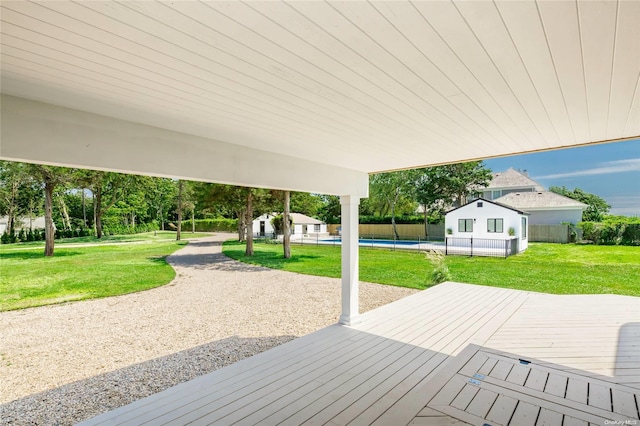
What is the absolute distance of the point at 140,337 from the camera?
518cm

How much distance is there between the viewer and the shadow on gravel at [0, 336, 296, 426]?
9.72 ft

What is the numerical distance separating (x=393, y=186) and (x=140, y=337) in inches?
757

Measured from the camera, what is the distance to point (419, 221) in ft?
71.6

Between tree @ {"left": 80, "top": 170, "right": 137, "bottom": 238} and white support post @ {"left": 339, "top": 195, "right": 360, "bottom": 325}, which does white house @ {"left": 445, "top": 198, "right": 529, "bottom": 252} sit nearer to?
white support post @ {"left": 339, "top": 195, "right": 360, "bottom": 325}

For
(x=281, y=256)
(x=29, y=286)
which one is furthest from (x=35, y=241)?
(x=281, y=256)

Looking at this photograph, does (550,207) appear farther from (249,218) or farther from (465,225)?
(249,218)

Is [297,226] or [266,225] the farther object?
[266,225]

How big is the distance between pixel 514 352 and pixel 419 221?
19158 mm

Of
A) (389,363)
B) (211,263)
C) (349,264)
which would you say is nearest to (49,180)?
(211,263)

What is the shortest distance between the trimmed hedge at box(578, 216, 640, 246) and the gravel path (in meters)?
14.1

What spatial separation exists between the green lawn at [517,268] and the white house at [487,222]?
5.35 feet

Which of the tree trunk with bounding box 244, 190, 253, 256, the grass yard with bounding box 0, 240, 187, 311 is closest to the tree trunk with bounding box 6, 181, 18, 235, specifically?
the grass yard with bounding box 0, 240, 187, 311

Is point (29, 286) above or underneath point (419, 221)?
underneath

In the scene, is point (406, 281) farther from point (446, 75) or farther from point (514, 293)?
point (446, 75)
